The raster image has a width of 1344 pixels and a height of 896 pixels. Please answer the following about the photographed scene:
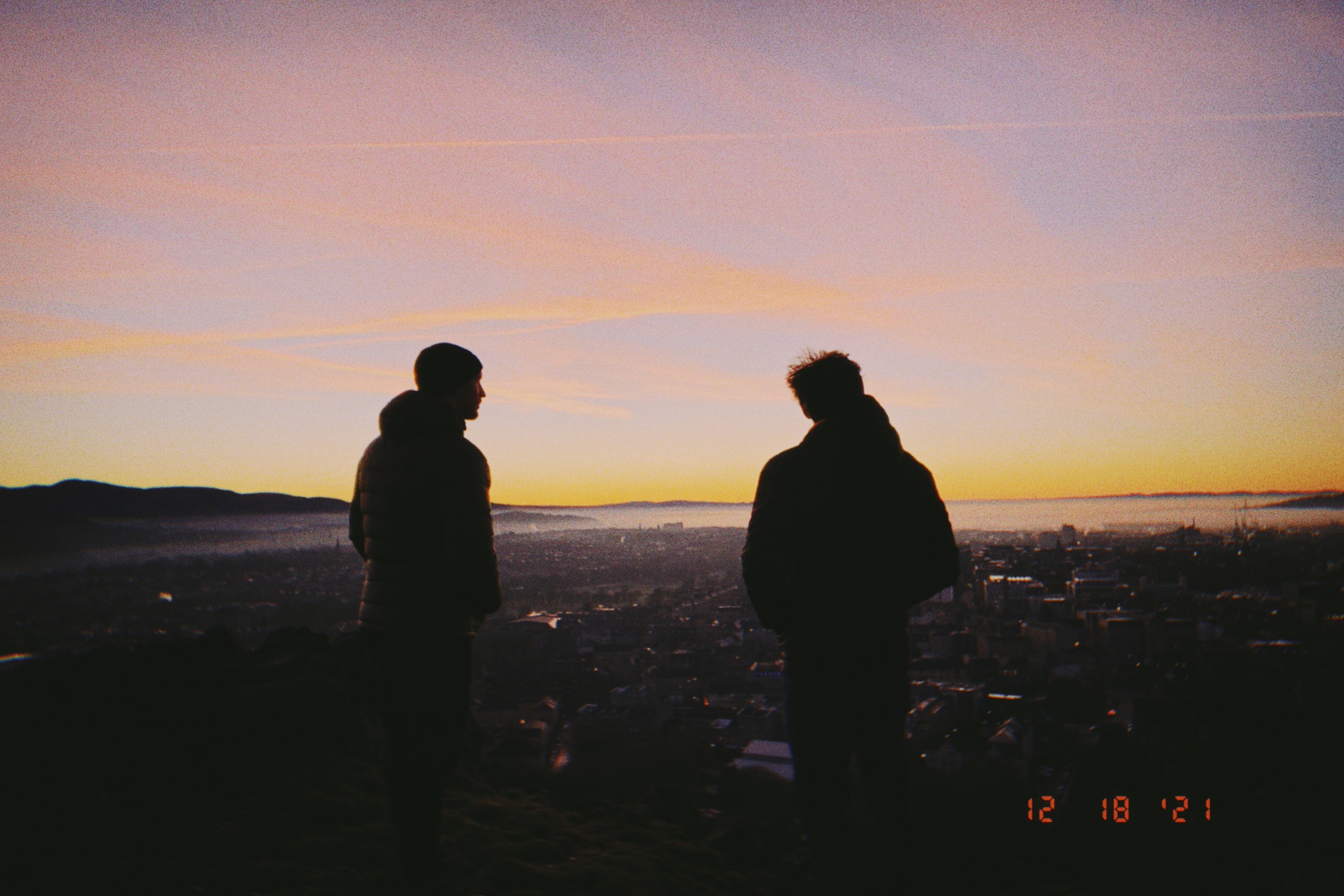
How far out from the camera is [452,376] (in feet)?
8.34

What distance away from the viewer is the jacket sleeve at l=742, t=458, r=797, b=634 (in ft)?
7.02

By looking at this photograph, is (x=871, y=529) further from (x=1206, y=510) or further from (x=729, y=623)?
(x=1206, y=510)

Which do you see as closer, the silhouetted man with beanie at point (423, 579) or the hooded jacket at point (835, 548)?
the hooded jacket at point (835, 548)

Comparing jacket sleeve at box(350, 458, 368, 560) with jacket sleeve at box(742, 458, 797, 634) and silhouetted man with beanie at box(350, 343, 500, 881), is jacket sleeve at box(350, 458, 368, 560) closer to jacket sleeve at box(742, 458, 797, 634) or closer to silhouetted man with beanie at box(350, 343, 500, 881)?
silhouetted man with beanie at box(350, 343, 500, 881)

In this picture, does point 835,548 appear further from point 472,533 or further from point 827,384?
point 472,533

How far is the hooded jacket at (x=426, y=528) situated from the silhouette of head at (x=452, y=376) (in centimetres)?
11

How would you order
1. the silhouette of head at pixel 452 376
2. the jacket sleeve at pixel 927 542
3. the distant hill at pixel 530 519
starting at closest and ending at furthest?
1. the jacket sleeve at pixel 927 542
2. the silhouette of head at pixel 452 376
3. the distant hill at pixel 530 519

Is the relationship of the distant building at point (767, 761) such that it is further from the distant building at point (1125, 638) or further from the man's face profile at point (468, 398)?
the distant building at point (1125, 638)

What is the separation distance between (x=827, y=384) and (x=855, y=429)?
19cm

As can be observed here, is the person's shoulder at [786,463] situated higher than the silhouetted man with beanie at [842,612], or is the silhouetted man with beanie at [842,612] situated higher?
the person's shoulder at [786,463]

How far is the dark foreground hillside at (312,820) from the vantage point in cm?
321

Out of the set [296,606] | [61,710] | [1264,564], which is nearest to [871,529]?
[61,710]

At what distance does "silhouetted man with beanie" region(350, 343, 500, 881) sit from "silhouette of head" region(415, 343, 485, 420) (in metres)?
0.06

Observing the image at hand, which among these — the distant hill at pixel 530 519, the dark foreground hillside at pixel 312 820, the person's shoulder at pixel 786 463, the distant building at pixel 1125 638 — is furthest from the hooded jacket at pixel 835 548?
the distant hill at pixel 530 519
